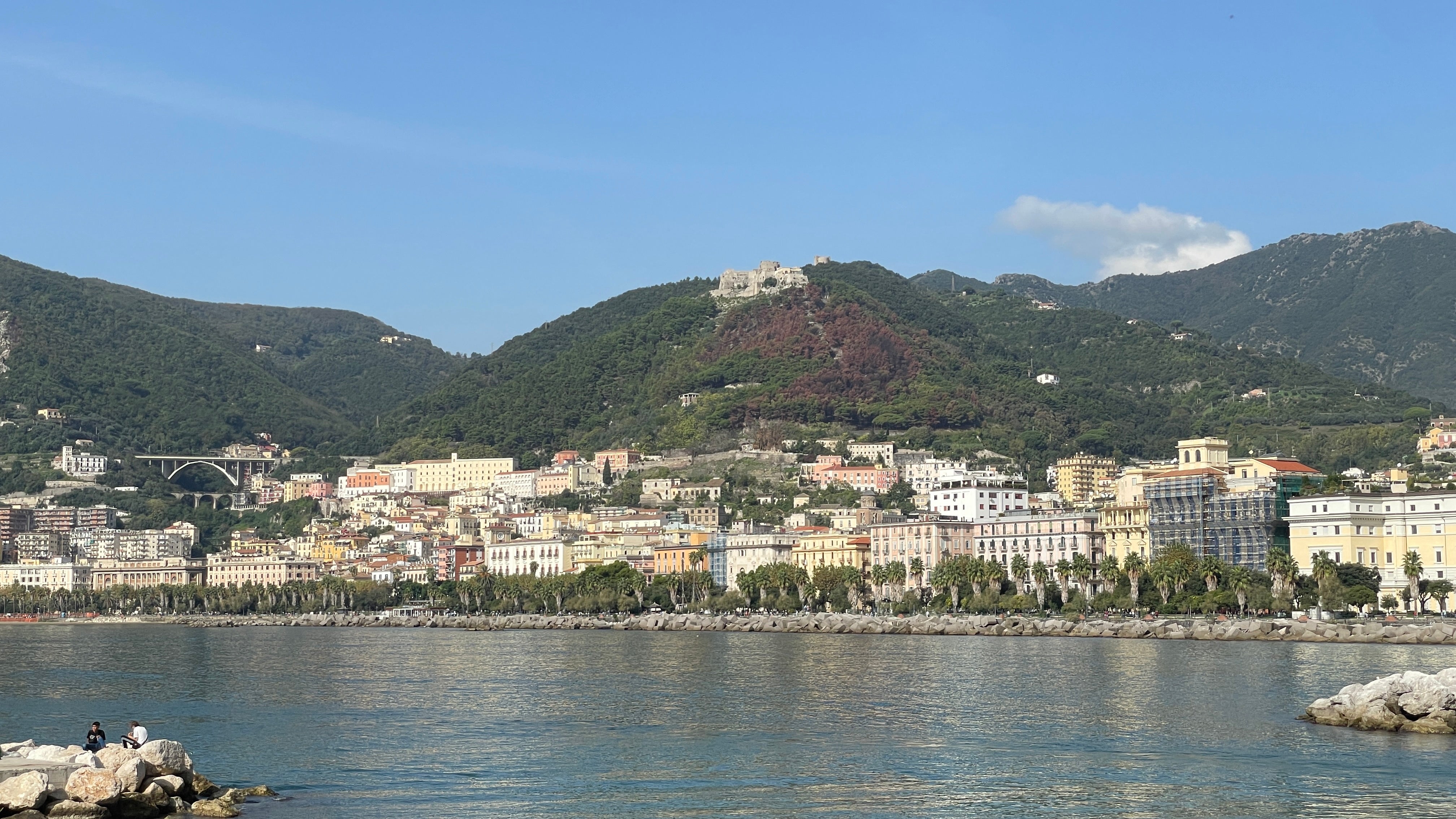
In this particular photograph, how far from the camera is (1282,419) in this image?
180m

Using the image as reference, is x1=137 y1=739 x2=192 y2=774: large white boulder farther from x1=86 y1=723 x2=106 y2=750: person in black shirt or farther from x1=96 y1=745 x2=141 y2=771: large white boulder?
x1=86 y1=723 x2=106 y2=750: person in black shirt

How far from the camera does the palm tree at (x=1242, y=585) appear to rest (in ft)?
288

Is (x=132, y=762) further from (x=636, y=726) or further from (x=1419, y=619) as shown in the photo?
(x=1419, y=619)

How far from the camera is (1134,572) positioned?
94312mm

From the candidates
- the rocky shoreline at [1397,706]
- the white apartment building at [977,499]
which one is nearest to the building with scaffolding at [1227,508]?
the white apartment building at [977,499]

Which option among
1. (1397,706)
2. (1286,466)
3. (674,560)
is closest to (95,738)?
(1397,706)

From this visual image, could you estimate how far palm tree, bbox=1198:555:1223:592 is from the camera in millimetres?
91750

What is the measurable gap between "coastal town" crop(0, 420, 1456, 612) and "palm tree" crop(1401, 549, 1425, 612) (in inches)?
5.6

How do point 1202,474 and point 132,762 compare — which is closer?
point 132,762

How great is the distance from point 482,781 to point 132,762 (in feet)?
22.1

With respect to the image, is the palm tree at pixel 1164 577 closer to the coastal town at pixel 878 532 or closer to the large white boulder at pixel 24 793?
the coastal town at pixel 878 532

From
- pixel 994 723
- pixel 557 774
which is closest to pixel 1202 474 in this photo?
pixel 994 723

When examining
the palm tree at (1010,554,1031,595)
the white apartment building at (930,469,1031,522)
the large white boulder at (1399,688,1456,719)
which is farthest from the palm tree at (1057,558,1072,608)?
the large white boulder at (1399,688,1456,719)

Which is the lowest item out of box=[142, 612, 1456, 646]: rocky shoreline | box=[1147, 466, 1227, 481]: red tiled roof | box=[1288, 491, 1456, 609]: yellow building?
box=[142, 612, 1456, 646]: rocky shoreline
